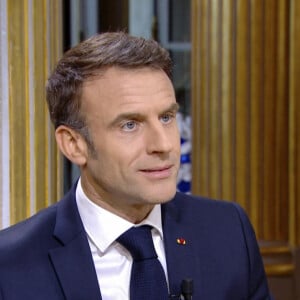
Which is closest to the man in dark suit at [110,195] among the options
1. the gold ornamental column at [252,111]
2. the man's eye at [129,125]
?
the man's eye at [129,125]

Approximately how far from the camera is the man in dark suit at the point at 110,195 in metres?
1.25

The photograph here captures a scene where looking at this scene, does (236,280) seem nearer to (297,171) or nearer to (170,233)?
(170,233)

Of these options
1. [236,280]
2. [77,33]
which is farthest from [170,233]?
[77,33]

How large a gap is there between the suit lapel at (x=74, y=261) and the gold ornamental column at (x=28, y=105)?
24 cm

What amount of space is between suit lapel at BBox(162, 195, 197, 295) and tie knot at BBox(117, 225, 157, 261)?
0.06 metres

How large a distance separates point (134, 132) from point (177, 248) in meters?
0.28

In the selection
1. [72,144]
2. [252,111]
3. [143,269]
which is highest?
[72,144]

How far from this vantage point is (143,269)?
1.31m

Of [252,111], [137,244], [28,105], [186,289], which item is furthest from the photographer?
[252,111]

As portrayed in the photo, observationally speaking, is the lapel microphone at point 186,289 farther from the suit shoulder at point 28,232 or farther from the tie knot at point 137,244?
the suit shoulder at point 28,232

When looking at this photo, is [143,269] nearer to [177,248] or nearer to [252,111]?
[177,248]

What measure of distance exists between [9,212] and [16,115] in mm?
216

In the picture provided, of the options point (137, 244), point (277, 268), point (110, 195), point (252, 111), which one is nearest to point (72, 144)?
point (110, 195)

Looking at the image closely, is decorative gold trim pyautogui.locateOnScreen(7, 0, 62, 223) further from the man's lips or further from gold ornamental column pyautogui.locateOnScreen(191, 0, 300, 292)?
gold ornamental column pyautogui.locateOnScreen(191, 0, 300, 292)
